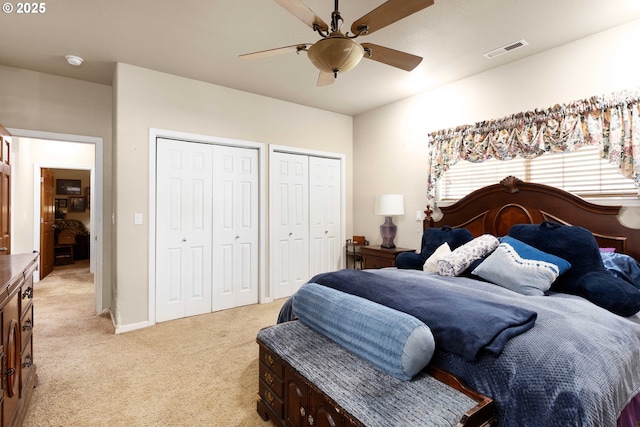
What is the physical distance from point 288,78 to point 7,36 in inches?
96.3

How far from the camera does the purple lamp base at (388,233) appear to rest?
4227 mm

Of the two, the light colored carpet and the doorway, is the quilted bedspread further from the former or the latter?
the doorway

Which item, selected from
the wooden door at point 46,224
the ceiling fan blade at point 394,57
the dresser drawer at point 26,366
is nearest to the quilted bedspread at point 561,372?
the ceiling fan blade at point 394,57

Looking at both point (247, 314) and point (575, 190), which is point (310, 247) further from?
point (575, 190)

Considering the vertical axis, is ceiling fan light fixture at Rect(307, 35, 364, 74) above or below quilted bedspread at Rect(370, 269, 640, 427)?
above

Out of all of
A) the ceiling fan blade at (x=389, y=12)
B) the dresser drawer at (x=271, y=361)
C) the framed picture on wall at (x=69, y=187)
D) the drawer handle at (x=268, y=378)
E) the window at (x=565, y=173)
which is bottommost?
the drawer handle at (x=268, y=378)

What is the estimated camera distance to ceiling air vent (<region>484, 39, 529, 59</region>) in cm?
279

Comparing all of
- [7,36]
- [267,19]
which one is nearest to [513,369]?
[267,19]

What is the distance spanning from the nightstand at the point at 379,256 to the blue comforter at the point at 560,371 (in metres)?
2.27

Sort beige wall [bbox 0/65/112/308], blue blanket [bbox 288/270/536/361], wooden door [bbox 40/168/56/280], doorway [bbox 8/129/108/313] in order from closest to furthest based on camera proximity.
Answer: blue blanket [bbox 288/270/536/361]
beige wall [bbox 0/65/112/308]
doorway [bbox 8/129/108/313]
wooden door [bbox 40/168/56/280]

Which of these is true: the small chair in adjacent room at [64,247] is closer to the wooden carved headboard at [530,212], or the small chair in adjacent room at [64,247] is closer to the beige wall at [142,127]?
the beige wall at [142,127]

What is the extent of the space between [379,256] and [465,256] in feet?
4.85

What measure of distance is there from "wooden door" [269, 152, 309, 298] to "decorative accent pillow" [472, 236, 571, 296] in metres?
2.47

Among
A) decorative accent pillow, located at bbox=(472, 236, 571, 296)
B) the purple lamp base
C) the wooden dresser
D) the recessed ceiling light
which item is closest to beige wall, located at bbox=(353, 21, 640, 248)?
the purple lamp base
